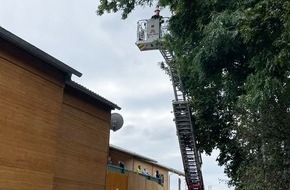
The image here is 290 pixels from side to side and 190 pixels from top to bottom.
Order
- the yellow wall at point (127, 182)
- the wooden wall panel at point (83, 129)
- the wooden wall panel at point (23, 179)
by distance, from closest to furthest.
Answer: the wooden wall panel at point (23, 179)
the wooden wall panel at point (83, 129)
the yellow wall at point (127, 182)

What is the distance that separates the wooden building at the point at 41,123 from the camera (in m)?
12.0

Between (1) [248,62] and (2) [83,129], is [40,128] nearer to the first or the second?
(2) [83,129]

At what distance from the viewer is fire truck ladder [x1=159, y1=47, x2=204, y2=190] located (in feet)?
70.3

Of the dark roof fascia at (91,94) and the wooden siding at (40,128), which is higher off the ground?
the dark roof fascia at (91,94)

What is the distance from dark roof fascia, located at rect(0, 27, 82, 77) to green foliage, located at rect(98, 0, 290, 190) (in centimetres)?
275

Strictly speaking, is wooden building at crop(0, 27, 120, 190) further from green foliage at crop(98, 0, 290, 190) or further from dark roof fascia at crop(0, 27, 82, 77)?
green foliage at crop(98, 0, 290, 190)

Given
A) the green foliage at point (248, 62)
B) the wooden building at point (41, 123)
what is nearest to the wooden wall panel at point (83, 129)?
the wooden building at point (41, 123)

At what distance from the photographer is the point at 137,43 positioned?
23.2 metres

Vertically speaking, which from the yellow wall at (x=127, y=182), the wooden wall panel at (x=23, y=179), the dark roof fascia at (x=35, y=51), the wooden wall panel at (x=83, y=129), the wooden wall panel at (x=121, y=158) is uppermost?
the wooden wall panel at (x=121, y=158)

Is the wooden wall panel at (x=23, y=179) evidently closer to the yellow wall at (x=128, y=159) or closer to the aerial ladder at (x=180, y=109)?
the aerial ladder at (x=180, y=109)

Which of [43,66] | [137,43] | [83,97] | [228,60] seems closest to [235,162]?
[137,43]

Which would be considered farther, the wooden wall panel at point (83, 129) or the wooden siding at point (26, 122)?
the wooden wall panel at point (83, 129)

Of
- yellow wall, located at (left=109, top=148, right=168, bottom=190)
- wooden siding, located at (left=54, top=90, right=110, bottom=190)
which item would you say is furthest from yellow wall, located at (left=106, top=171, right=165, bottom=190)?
yellow wall, located at (left=109, top=148, right=168, bottom=190)

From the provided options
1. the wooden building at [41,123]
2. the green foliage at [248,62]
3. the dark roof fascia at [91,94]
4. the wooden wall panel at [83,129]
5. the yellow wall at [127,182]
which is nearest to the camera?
the green foliage at [248,62]
